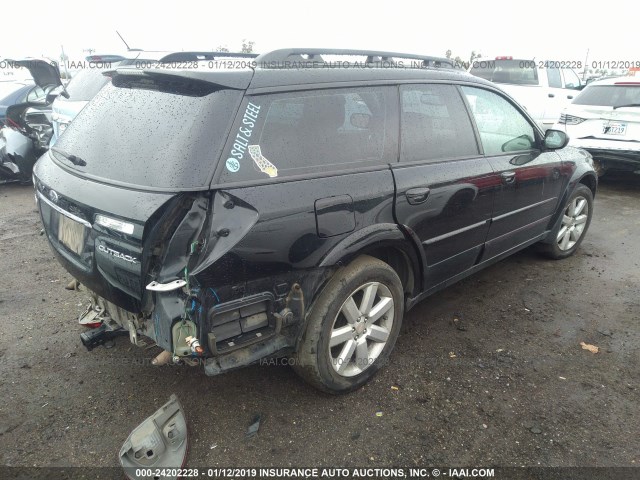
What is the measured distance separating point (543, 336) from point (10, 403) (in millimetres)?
3388

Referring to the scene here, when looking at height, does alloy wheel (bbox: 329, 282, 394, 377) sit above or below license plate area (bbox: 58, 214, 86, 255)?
below

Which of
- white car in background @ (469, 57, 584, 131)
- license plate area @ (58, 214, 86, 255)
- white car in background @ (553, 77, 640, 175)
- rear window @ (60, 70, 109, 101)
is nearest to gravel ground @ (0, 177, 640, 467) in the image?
license plate area @ (58, 214, 86, 255)

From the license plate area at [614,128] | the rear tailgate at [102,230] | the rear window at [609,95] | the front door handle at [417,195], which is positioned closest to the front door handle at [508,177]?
the front door handle at [417,195]

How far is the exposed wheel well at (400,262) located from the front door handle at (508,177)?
3.40ft

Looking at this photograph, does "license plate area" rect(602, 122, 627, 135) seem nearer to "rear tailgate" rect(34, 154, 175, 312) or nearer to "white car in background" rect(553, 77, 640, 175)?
"white car in background" rect(553, 77, 640, 175)

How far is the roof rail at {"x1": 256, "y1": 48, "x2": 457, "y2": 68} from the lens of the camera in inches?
96.2

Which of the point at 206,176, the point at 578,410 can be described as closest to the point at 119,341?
the point at 206,176

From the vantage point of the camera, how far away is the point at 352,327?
8.54 ft

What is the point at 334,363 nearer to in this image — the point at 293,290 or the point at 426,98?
A: the point at 293,290

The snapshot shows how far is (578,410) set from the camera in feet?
8.39

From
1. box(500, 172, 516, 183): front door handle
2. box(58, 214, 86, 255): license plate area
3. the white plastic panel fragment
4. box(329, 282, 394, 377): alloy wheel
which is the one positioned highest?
box(500, 172, 516, 183): front door handle

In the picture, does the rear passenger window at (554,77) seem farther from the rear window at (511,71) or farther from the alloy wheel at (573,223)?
the alloy wheel at (573,223)

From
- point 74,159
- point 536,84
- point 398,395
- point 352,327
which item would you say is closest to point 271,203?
point 352,327

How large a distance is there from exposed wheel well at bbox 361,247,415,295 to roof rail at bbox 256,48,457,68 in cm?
115
